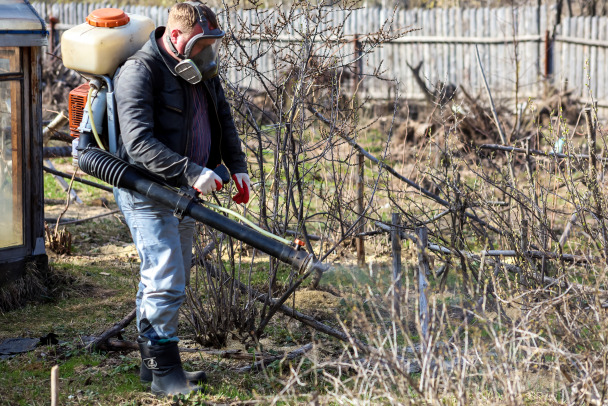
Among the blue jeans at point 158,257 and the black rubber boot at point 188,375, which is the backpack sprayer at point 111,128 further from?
the black rubber boot at point 188,375

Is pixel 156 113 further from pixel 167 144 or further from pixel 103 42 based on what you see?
pixel 103 42

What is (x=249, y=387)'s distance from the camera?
4.08 metres

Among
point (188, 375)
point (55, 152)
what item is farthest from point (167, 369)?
point (55, 152)

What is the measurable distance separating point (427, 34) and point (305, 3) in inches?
450

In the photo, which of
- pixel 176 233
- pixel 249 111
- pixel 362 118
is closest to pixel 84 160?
pixel 176 233

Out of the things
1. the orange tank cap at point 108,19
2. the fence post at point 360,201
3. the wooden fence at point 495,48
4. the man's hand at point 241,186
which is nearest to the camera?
the orange tank cap at point 108,19

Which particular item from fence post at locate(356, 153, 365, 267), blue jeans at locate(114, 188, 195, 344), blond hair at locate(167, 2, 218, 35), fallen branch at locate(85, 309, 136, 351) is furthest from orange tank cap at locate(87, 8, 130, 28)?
fence post at locate(356, 153, 365, 267)

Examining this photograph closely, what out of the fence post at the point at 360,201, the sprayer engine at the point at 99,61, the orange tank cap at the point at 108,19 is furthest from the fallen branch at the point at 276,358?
the orange tank cap at the point at 108,19

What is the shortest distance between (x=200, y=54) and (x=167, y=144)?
466 mm

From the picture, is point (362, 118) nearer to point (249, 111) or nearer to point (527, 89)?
point (527, 89)

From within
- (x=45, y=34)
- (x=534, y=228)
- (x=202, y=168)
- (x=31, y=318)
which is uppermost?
(x=45, y=34)

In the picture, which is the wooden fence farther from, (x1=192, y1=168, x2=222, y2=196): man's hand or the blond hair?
(x1=192, y1=168, x2=222, y2=196): man's hand

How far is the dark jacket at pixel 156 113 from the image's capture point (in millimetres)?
3502

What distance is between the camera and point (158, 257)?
369cm
